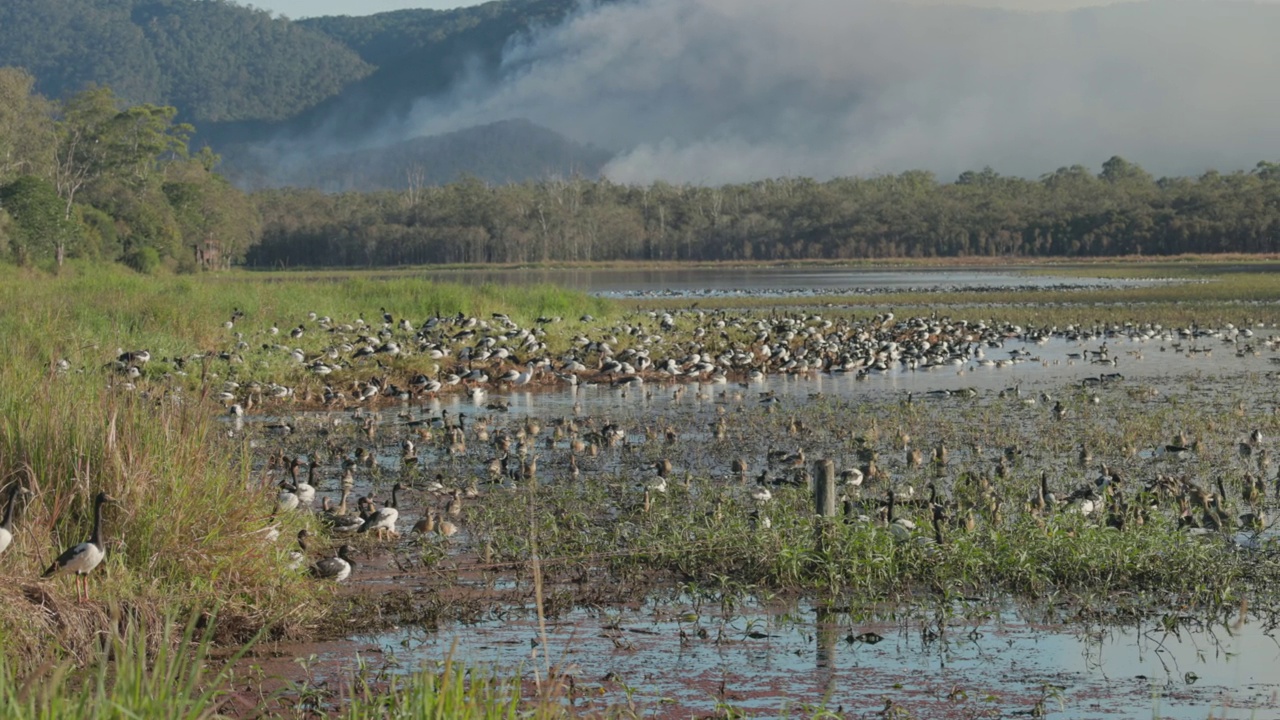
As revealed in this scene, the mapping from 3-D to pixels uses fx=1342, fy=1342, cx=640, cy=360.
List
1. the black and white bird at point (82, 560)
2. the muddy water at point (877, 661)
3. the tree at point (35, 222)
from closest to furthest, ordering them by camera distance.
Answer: the muddy water at point (877, 661), the black and white bird at point (82, 560), the tree at point (35, 222)

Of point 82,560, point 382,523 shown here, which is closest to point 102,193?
point 382,523

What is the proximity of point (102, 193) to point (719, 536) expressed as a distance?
80996mm

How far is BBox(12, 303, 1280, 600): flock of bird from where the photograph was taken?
440 inches

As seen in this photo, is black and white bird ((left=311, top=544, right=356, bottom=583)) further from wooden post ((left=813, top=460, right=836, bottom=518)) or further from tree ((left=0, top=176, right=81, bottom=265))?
tree ((left=0, top=176, right=81, bottom=265))

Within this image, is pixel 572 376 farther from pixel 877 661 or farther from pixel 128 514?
pixel 877 661

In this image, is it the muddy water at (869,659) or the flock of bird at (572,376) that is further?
the flock of bird at (572,376)

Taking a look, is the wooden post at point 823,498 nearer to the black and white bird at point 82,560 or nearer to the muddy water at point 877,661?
the muddy water at point 877,661

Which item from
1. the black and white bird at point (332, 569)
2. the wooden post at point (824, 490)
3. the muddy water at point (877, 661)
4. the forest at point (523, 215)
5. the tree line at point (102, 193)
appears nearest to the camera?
the muddy water at point (877, 661)

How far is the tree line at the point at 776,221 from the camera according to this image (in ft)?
347

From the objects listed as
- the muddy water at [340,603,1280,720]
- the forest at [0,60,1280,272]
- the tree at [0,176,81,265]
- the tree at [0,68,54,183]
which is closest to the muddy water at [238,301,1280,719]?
the muddy water at [340,603,1280,720]

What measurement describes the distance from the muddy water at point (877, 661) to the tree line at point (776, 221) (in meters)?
98.3

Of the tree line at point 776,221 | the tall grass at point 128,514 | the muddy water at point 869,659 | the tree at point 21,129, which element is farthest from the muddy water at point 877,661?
the tree line at point 776,221

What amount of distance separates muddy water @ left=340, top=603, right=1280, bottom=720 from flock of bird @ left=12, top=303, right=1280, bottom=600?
4.90ft

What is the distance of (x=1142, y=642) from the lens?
8.35 metres
